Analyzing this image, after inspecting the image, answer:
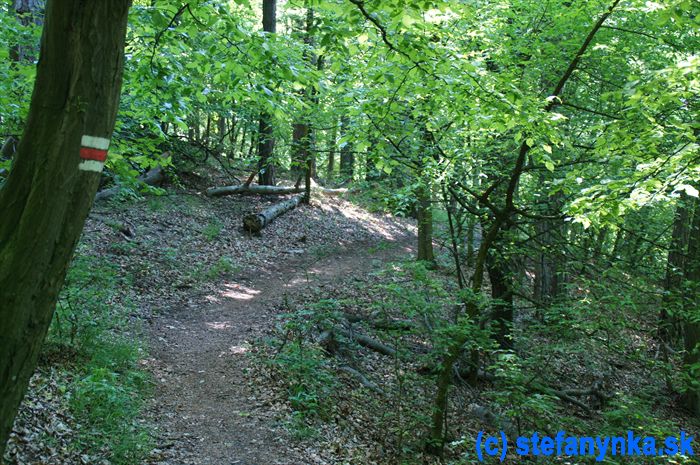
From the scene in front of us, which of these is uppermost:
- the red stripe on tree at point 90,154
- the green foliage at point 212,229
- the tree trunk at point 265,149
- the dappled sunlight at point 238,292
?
the tree trunk at point 265,149

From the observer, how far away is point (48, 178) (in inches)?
94.1

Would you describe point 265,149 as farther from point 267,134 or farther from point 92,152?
point 92,152

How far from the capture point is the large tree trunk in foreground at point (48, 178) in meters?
2.35

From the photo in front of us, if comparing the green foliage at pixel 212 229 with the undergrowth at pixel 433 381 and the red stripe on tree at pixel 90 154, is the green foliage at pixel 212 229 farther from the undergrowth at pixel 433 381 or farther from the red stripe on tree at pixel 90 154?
the red stripe on tree at pixel 90 154

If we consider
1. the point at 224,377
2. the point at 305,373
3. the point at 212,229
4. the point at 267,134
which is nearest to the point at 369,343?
the point at 305,373

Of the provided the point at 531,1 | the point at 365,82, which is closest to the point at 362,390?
the point at 365,82

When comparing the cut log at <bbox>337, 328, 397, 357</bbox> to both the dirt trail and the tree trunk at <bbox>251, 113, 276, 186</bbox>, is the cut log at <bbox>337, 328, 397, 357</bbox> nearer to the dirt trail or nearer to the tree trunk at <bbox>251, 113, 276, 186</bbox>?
the dirt trail

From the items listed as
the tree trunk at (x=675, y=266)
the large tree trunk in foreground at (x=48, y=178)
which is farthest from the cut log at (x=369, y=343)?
the large tree trunk in foreground at (x=48, y=178)

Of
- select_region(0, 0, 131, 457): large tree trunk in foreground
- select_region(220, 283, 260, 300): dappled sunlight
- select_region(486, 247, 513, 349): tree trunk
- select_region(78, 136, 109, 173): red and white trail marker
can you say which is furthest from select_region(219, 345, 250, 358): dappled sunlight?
select_region(78, 136, 109, 173): red and white trail marker

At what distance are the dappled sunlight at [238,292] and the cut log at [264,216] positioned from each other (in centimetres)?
371

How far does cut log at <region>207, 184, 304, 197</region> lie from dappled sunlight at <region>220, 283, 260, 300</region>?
20.7 feet

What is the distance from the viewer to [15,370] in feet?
7.69

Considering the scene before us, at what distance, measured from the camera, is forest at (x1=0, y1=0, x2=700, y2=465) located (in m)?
2.47

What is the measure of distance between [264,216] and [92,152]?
42.5ft
